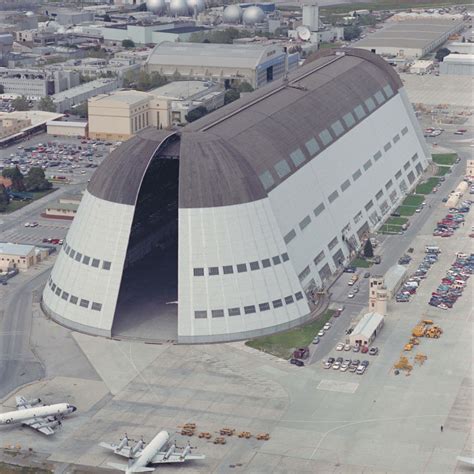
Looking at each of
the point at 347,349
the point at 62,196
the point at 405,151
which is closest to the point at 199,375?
the point at 347,349

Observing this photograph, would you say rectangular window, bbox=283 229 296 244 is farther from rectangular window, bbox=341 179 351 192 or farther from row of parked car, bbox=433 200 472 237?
row of parked car, bbox=433 200 472 237

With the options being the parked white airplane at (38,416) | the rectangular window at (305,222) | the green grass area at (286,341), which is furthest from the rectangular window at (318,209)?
the parked white airplane at (38,416)

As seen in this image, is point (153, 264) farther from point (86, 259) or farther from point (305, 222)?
point (305, 222)

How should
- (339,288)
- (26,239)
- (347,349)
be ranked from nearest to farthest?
(347,349), (339,288), (26,239)

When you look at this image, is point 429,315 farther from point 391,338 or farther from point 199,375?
point 199,375

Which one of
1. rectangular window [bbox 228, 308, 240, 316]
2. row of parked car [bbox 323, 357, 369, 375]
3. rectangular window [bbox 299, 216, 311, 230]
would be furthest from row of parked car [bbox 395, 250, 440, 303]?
rectangular window [bbox 228, 308, 240, 316]

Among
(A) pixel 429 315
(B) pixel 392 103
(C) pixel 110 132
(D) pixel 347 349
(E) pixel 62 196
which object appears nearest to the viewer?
(D) pixel 347 349

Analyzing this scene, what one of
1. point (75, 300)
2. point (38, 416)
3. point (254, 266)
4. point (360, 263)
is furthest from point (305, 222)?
point (38, 416)
